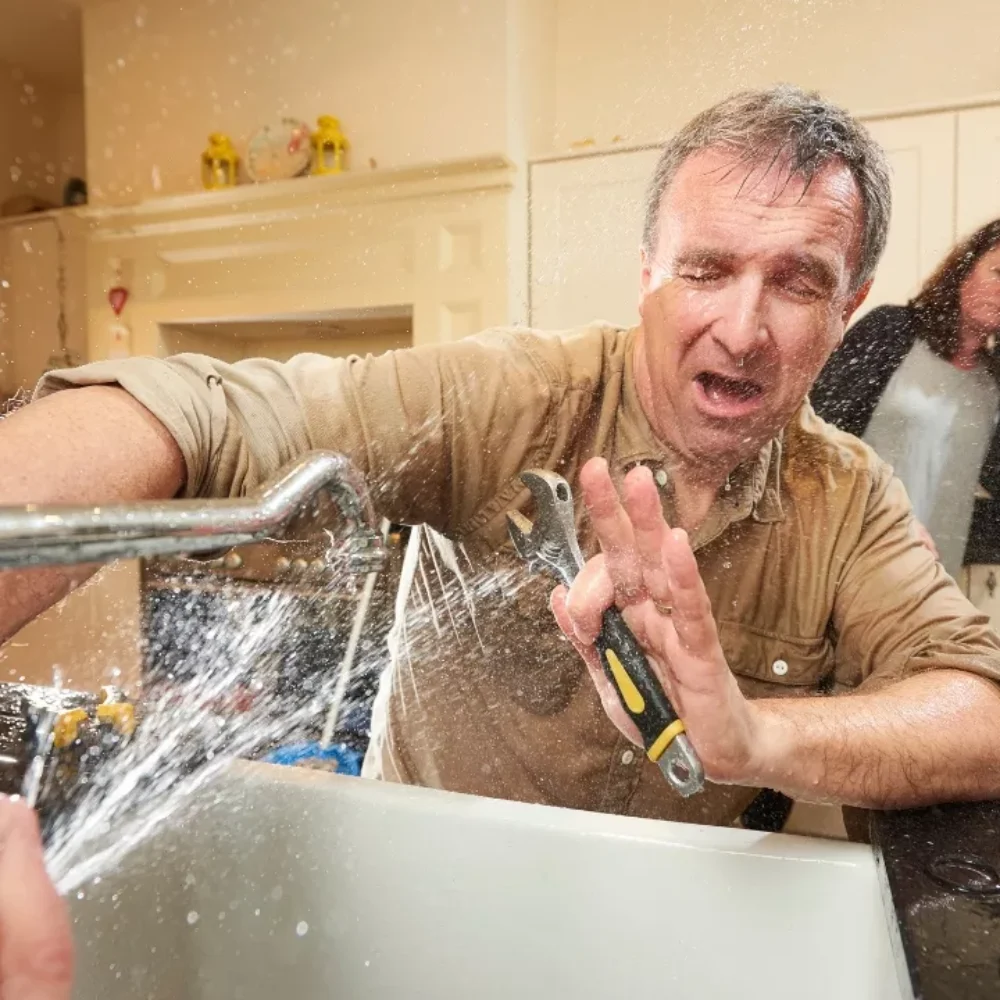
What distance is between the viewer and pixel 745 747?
0.39 m

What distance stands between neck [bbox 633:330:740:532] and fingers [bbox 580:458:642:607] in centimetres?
13

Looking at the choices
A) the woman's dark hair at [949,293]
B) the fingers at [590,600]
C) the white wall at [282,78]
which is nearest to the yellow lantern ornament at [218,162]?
the white wall at [282,78]

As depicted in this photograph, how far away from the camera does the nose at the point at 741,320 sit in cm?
47

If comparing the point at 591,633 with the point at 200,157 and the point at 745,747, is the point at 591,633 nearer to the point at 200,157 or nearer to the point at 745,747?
the point at 745,747

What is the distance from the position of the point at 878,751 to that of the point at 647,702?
130mm

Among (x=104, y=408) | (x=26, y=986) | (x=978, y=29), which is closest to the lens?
(x=26, y=986)

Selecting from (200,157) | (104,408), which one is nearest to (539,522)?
(104,408)

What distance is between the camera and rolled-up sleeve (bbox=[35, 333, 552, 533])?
15.8 inches

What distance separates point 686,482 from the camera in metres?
0.53

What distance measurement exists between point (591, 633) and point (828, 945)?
0.60 ft

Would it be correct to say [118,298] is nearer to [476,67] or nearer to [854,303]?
[476,67]

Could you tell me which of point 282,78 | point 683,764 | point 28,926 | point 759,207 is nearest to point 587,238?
point 759,207

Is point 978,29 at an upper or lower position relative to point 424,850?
upper

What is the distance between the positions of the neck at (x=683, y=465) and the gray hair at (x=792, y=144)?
0.09 m
